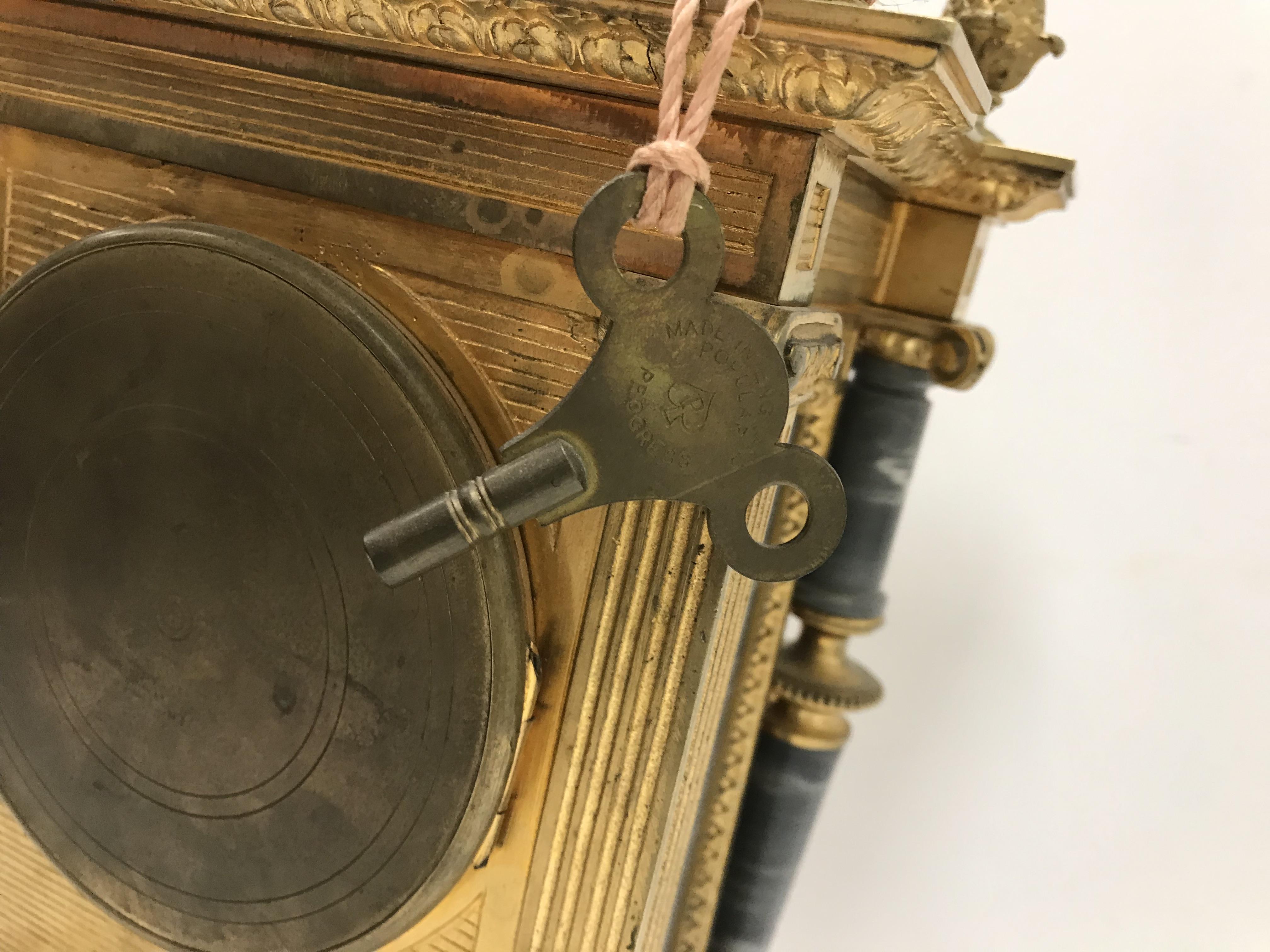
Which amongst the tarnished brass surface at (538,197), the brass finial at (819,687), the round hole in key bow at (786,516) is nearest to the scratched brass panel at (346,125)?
the tarnished brass surface at (538,197)

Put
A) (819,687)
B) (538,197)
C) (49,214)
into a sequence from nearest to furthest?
(538,197)
(49,214)
(819,687)

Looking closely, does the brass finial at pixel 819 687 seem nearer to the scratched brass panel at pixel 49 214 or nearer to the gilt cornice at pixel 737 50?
the gilt cornice at pixel 737 50

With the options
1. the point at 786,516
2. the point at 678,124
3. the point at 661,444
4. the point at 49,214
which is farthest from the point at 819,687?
the point at 49,214

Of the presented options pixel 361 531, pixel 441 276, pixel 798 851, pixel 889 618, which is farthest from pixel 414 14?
pixel 889 618

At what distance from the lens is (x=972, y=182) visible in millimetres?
799

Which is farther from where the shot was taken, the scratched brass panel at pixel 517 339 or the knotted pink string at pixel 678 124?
the scratched brass panel at pixel 517 339

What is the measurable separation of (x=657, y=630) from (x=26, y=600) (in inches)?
18.0

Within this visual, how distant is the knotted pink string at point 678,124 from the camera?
422mm

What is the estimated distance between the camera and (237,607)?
0.61 meters

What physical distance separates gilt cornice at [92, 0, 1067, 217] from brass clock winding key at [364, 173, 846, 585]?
94 millimetres

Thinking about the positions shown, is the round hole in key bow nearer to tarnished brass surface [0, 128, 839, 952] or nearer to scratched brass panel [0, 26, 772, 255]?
tarnished brass surface [0, 128, 839, 952]

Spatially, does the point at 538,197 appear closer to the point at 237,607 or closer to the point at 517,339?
the point at 517,339

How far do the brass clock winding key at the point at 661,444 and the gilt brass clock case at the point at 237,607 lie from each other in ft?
0.20

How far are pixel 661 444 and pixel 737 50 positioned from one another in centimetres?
19
